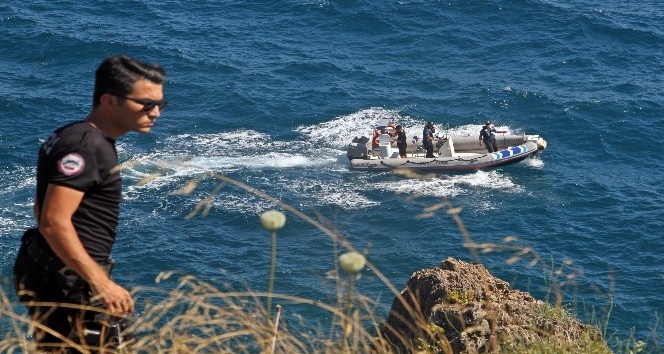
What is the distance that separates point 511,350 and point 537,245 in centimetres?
2987

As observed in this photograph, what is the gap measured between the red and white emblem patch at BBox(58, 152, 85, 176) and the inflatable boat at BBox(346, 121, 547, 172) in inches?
1356

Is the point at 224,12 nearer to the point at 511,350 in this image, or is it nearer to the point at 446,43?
the point at 446,43

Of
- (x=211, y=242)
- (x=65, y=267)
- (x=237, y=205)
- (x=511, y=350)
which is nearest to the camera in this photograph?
(x=65, y=267)

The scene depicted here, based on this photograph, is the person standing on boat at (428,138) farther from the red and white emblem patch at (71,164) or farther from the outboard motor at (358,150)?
the red and white emblem patch at (71,164)

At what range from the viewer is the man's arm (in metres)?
4.59

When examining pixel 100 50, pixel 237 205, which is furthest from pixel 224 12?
pixel 237 205

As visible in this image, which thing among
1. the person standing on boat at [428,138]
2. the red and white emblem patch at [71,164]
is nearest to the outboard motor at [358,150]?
the person standing on boat at [428,138]

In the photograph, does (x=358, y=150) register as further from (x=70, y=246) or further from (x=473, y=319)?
(x=70, y=246)

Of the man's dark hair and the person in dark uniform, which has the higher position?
the man's dark hair

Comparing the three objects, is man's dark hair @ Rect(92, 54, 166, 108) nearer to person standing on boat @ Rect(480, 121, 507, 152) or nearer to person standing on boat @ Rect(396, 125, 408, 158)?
person standing on boat @ Rect(396, 125, 408, 158)

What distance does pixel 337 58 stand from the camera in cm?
5266

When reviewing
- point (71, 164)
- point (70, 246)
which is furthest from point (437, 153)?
point (70, 246)

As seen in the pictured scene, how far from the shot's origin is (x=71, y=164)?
4719 millimetres

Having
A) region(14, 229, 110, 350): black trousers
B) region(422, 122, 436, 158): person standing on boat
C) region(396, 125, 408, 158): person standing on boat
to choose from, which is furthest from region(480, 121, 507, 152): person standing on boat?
region(14, 229, 110, 350): black trousers
